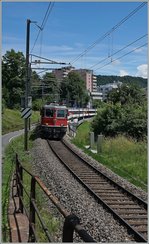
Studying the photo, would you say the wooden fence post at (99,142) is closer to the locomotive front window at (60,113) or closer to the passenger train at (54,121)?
the passenger train at (54,121)

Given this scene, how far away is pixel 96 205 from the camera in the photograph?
11820 mm

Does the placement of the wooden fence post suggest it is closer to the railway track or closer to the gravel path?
the gravel path

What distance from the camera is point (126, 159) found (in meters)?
21.8

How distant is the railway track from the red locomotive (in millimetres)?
16099

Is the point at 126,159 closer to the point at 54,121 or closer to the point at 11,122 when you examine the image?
the point at 54,121

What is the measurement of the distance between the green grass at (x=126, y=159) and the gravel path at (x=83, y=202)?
0.52m

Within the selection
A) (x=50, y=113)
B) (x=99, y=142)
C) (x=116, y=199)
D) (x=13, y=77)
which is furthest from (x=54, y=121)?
(x=13, y=77)

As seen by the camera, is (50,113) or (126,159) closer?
(126,159)

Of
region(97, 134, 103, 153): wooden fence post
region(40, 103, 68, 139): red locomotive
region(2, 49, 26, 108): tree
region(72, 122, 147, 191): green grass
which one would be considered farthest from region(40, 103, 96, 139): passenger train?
region(2, 49, 26, 108): tree

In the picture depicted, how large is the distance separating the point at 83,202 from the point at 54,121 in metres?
24.1

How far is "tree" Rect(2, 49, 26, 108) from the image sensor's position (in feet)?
302

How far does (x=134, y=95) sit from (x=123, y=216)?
232ft

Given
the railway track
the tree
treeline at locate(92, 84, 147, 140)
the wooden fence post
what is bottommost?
the railway track

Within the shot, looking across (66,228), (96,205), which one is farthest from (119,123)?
(66,228)
